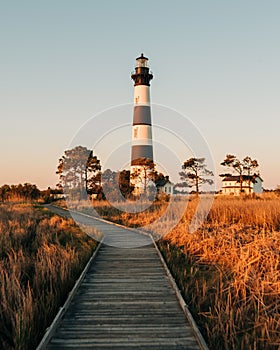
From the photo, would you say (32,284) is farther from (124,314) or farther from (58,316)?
(124,314)

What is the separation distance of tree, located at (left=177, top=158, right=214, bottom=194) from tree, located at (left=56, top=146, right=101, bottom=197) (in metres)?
10.6

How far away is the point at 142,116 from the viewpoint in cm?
3291

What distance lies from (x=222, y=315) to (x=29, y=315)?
221cm

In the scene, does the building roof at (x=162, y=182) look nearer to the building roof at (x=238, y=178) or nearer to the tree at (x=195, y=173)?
the tree at (x=195, y=173)

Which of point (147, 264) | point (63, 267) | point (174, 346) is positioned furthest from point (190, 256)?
point (174, 346)

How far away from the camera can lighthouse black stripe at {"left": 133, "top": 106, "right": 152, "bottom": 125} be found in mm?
32875

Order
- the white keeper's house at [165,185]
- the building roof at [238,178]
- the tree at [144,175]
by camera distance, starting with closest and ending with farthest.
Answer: the tree at [144,175], the white keeper's house at [165,185], the building roof at [238,178]

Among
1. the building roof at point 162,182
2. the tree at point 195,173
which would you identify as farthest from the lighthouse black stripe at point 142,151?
the tree at point 195,173

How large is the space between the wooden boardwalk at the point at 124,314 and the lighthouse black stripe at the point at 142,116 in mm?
26589

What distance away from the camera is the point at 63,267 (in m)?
5.64

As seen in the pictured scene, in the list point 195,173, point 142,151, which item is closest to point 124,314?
point 142,151

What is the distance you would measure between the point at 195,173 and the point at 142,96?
11.3 metres

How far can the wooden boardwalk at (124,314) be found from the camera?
11.8 feet

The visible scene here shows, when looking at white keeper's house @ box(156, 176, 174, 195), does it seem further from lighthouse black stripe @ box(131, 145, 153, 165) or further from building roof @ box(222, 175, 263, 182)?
building roof @ box(222, 175, 263, 182)
